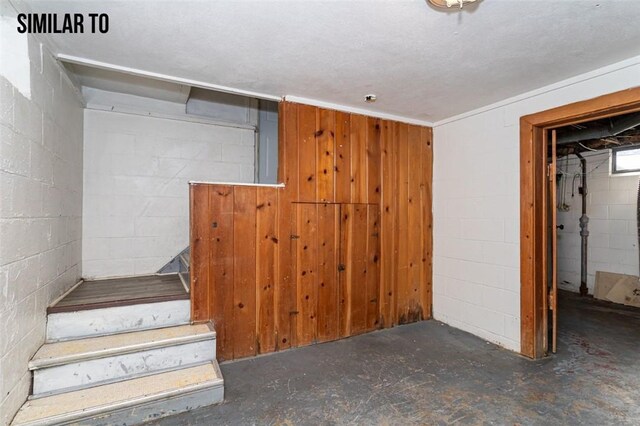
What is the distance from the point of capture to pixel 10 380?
5.38ft

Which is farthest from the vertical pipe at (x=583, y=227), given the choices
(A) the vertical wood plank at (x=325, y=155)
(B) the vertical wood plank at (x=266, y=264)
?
(B) the vertical wood plank at (x=266, y=264)

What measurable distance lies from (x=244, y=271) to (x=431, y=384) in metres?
1.73

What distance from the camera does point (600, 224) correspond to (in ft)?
16.5

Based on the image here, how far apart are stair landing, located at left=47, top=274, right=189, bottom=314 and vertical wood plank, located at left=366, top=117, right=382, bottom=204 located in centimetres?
204

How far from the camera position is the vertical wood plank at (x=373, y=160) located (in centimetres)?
335

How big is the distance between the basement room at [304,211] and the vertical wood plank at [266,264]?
0.07ft

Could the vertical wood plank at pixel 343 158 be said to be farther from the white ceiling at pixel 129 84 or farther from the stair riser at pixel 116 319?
the stair riser at pixel 116 319

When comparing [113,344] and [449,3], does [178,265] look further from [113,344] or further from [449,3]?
[449,3]

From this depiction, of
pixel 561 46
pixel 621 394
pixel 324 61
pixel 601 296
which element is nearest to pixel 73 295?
pixel 324 61

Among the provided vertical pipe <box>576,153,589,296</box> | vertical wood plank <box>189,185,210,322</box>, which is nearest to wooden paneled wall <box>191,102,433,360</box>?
vertical wood plank <box>189,185,210,322</box>

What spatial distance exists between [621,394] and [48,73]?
4.54 meters

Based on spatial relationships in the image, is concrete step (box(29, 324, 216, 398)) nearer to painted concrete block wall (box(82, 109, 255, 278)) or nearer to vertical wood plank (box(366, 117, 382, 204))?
painted concrete block wall (box(82, 109, 255, 278))

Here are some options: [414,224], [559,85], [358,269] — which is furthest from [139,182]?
[559,85]

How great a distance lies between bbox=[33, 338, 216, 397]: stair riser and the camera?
1.90 meters
